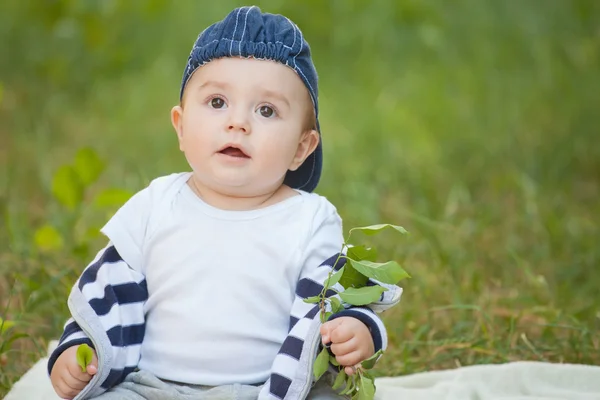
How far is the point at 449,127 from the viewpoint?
465cm

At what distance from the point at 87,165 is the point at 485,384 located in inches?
61.0

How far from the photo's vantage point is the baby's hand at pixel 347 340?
5.83 feet

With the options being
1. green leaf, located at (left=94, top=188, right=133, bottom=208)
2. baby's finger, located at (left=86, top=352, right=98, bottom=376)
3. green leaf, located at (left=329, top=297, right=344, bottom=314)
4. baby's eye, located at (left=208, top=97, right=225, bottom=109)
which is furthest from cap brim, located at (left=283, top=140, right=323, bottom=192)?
green leaf, located at (left=94, top=188, right=133, bottom=208)

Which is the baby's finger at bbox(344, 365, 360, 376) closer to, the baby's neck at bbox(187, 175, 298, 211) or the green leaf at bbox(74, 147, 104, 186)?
the baby's neck at bbox(187, 175, 298, 211)

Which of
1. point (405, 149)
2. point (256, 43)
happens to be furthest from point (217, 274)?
point (405, 149)

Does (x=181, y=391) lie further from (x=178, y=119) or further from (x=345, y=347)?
(x=178, y=119)

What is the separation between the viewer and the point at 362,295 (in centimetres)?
181

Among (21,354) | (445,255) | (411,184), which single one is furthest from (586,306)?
(21,354)

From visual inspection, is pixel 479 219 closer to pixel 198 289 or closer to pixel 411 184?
pixel 411 184

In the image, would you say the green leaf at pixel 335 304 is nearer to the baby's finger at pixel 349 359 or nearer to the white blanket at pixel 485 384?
the baby's finger at pixel 349 359

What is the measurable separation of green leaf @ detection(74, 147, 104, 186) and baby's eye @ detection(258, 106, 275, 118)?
1.29 m

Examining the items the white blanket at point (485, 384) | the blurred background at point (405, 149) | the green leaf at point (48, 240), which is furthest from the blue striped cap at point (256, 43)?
the green leaf at point (48, 240)

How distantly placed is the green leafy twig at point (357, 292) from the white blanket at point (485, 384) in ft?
1.28

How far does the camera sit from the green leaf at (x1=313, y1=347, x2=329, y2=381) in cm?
178
